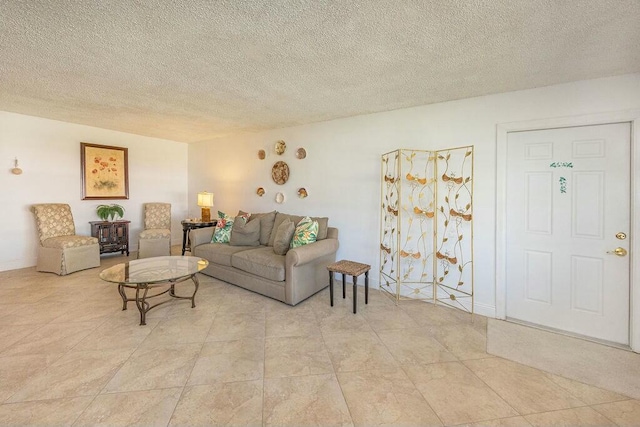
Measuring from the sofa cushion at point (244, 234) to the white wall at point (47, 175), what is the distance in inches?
113

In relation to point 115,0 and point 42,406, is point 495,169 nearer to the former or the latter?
point 115,0

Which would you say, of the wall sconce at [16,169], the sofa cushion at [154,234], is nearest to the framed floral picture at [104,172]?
the wall sconce at [16,169]

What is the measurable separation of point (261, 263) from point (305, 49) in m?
2.23

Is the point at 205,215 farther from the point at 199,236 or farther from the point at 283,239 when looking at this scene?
the point at 283,239

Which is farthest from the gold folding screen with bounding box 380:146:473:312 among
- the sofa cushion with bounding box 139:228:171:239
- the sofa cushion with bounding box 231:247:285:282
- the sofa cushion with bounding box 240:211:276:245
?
the sofa cushion with bounding box 139:228:171:239

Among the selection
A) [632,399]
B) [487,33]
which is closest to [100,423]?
[632,399]

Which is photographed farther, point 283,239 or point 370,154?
point 370,154

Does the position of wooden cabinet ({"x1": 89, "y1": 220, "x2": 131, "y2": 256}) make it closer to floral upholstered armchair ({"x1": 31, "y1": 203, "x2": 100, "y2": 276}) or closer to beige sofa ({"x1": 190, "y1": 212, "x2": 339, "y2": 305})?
floral upholstered armchair ({"x1": 31, "y1": 203, "x2": 100, "y2": 276})

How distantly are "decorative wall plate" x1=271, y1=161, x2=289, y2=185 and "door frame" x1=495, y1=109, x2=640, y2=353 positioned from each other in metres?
2.90

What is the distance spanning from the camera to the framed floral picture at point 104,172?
4723 millimetres

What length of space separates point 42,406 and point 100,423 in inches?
17.0

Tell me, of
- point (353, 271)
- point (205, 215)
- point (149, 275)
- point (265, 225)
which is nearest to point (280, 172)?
point (265, 225)

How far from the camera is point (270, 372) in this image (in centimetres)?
191

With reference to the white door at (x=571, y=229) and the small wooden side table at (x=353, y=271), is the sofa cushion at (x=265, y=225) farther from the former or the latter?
the white door at (x=571, y=229)
